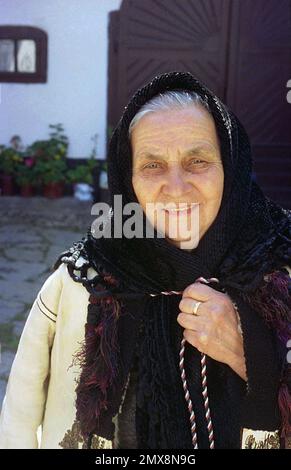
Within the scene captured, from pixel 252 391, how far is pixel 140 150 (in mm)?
645

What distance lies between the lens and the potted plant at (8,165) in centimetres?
679

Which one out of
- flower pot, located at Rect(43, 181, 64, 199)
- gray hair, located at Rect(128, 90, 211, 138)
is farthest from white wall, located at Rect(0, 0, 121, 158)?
gray hair, located at Rect(128, 90, 211, 138)

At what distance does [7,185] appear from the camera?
689 centimetres

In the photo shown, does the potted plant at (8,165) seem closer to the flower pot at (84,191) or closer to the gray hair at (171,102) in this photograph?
the flower pot at (84,191)

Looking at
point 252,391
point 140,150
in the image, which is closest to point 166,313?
point 252,391

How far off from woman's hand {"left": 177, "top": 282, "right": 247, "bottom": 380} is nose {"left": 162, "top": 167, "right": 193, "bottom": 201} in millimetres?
222

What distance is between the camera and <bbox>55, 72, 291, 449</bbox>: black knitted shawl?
1311 mm

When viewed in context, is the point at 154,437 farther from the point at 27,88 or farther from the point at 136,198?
the point at 27,88

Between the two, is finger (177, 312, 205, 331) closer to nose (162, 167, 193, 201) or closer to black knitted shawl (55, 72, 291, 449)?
black knitted shawl (55, 72, 291, 449)

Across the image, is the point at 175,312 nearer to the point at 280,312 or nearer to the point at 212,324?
the point at 212,324

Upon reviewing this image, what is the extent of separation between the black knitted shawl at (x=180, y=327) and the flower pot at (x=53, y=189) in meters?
5.47

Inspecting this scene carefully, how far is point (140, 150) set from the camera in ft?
4.52

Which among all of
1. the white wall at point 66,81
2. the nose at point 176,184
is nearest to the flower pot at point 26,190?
the white wall at point 66,81

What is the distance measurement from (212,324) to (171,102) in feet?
1.81
